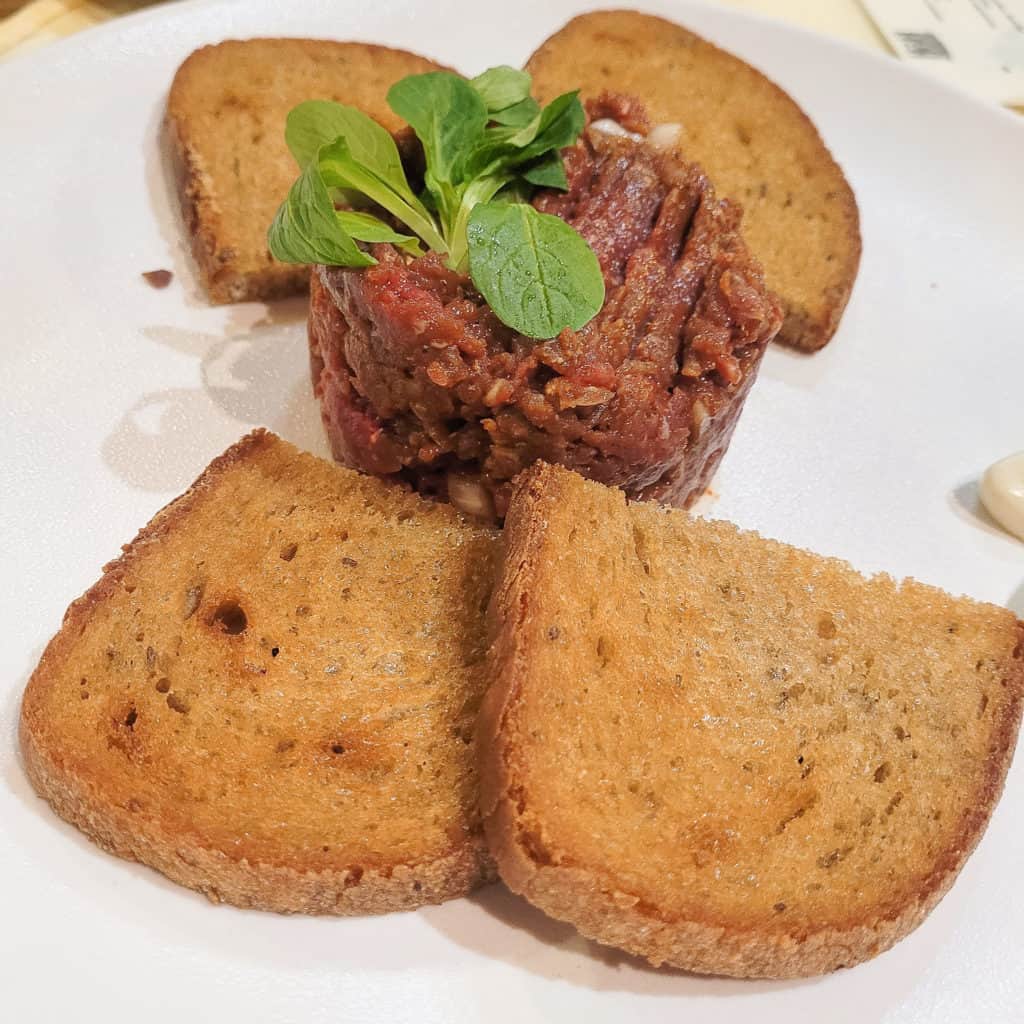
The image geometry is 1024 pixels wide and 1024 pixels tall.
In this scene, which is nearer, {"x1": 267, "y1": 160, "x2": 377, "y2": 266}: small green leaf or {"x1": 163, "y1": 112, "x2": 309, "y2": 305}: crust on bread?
{"x1": 267, "y1": 160, "x2": 377, "y2": 266}: small green leaf

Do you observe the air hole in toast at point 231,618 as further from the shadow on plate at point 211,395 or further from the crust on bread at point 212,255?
the crust on bread at point 212,255

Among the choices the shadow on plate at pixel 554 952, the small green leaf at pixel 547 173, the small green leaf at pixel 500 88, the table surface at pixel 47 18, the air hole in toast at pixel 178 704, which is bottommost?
the shadow on plate at pixel 554 952

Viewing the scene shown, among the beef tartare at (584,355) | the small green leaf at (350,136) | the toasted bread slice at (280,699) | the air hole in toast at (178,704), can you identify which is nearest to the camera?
the toasted bread slice at (280,699)

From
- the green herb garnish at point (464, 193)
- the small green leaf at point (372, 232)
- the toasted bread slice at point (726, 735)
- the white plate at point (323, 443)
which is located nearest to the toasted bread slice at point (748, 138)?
the white plate at point (323, 443)

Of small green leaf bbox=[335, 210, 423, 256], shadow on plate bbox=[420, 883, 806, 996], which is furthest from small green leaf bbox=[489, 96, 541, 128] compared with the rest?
shadow on plate bbox=[420, 883, 806, 996]

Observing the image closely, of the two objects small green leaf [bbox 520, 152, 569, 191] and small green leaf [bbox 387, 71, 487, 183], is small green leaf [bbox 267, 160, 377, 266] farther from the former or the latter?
small green leaf [bbox 520, 152, 569, 191]

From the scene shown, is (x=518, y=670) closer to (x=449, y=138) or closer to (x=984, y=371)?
(x=449, y=138)

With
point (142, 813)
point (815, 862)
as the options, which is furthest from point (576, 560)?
point (142, 813)
